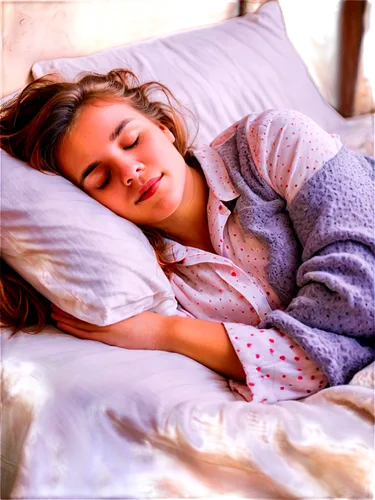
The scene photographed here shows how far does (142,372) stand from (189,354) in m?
0.09

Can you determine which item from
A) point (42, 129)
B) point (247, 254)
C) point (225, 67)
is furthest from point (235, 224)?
point (225, 67)

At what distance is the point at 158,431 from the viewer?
635 millimetres

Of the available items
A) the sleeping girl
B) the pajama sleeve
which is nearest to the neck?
the sleeping girl

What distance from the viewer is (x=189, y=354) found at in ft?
2.54

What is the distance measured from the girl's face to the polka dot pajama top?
76 millimetres

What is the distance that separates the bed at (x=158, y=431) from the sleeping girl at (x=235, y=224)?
39mm

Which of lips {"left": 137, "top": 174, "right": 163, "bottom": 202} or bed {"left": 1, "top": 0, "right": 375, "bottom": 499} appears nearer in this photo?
bed {"left": 1, "top": 0, "right": 375, "bottom": 499}

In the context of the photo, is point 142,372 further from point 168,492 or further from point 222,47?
point 222,47

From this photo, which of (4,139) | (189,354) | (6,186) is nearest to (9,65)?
(4,139)

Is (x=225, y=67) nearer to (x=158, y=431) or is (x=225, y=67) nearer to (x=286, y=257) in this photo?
(x=286, y=257)

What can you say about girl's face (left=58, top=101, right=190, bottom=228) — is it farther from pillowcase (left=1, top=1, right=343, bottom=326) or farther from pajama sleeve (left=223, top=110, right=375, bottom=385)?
pajama sleeve (left=223, top=110, right=375, bottom=385)

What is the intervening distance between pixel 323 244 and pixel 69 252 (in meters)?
0.31

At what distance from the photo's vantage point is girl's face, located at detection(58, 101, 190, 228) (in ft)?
2.66

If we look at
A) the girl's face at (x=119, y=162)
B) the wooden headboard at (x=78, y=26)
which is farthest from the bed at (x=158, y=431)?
the wooden headboard at (x=78, y=26)
